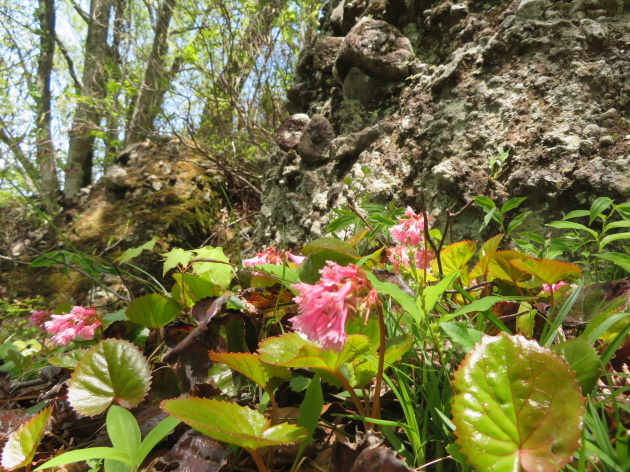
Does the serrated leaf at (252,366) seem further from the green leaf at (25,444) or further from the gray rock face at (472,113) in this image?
the gray rock face at (472,113)

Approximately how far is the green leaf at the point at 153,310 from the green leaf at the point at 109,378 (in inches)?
7.7

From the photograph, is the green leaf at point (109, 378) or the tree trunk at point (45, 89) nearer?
the green leaf at point (109, 378)

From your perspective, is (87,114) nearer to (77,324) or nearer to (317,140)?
(317,140)

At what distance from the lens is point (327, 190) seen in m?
2.18

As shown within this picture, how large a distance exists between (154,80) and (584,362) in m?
6.75

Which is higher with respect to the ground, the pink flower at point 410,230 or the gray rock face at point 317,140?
the gray rock face at point 317,140

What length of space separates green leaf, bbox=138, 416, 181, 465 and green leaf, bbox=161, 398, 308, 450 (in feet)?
0.33

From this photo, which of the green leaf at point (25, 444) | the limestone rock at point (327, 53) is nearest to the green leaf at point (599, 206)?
the green leaf at point (25, 444)

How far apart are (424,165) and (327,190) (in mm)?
611

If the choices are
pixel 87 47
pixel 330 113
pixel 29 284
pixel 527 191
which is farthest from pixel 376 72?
pixel 87 47

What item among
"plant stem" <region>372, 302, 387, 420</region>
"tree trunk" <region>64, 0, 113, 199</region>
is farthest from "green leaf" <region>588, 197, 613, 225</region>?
"tree trunk" <region>64, 0, 113, 199</region>

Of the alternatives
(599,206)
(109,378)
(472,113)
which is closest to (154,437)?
(109,378)

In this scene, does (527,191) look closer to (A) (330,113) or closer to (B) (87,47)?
(A) (330,113)

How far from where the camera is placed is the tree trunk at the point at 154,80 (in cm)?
531
